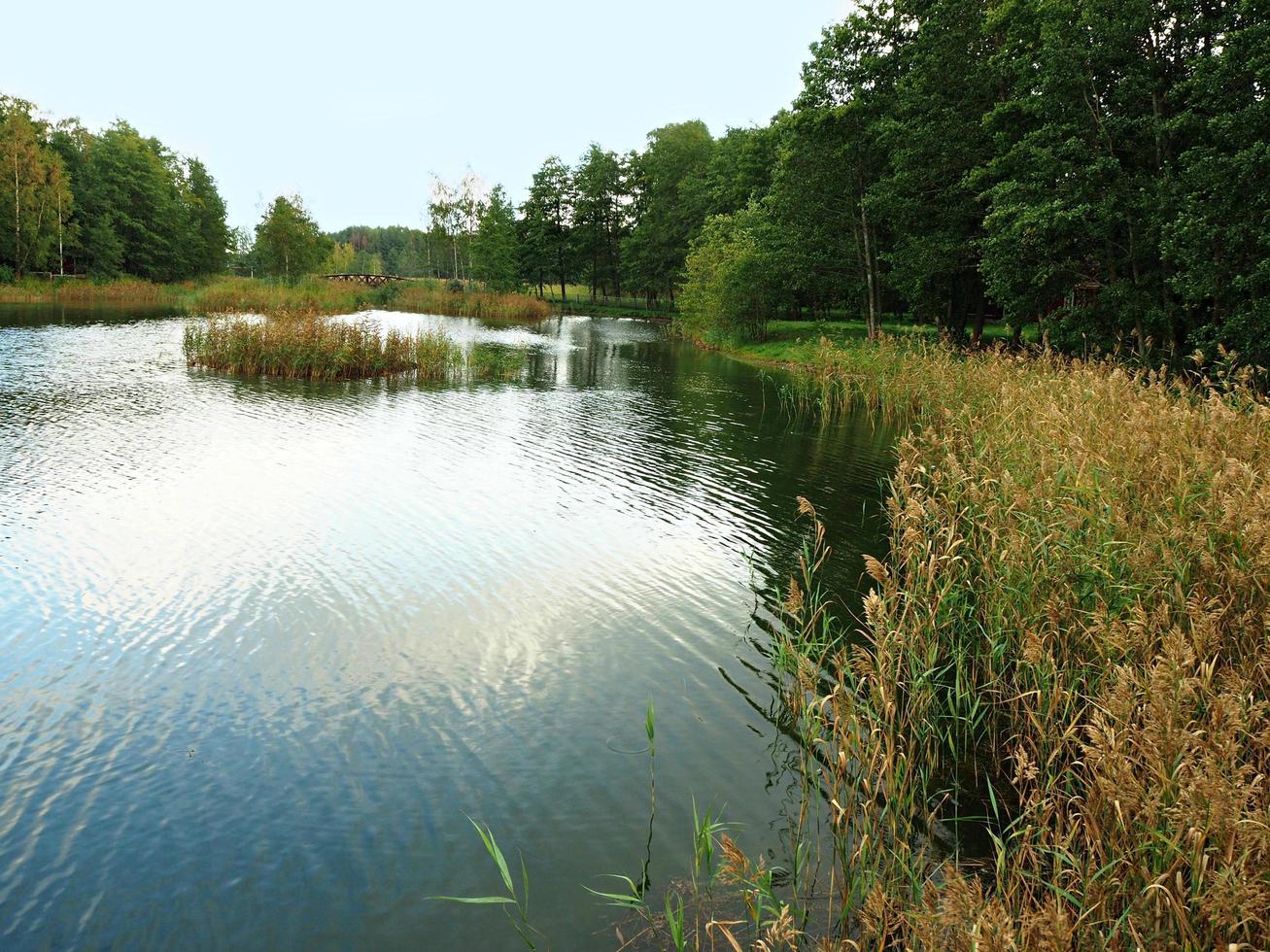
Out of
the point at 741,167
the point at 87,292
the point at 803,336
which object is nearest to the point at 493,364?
the point at 803,336

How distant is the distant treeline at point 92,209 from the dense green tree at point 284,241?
10548mm

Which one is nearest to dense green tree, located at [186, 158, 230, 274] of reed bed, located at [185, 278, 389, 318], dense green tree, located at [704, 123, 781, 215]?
reed bed, located at [185, 278, 389, 318]

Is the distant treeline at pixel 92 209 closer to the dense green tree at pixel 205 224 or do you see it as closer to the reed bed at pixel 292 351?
the dense green tree at pixel 205 224

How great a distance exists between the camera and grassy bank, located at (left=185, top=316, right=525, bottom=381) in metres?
24.3

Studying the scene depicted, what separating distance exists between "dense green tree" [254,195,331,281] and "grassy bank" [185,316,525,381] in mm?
47802

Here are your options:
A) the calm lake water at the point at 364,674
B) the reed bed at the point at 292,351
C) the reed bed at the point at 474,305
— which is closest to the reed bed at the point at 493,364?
the reed bed at the point at 292,351

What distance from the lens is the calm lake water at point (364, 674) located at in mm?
4332

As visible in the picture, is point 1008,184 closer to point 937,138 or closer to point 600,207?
point 937,138

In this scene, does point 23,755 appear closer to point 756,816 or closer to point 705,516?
point 756,816

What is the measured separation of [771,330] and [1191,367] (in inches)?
889

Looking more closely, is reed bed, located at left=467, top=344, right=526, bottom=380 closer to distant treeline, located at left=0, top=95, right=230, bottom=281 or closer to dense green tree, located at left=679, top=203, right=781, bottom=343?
dense green tree, located at left=679, top=203, right=781, bottom=343

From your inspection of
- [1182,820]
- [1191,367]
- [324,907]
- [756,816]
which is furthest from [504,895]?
[1191,367]

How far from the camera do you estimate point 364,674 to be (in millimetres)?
6695

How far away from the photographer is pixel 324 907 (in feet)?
13.6
